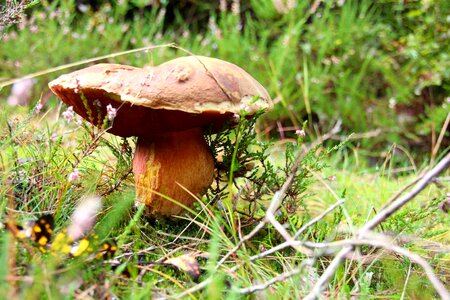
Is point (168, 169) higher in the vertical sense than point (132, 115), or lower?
lower

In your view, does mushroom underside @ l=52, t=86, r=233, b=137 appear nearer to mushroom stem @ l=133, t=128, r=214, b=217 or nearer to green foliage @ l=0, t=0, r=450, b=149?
mushroom stem @ l=133, t=128, r=214, b=217

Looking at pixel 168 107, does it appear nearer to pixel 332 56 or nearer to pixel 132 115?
pixel 132 115

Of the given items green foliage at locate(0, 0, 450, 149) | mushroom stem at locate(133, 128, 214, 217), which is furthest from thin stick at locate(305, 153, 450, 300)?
green foliage at locate(0, 0, 450, 149)

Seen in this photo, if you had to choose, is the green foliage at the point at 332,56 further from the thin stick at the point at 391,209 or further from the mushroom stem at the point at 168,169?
the thin stick at the point at 391,209

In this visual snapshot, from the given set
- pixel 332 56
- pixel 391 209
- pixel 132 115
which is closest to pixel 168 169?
pixel 132 115

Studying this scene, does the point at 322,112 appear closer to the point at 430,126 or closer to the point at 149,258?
the point at 430,126

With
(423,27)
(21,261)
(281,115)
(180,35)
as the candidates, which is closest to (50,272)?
(21,261)

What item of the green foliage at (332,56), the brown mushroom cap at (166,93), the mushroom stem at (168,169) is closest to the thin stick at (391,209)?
the brown mushroom cap at (166,93)
